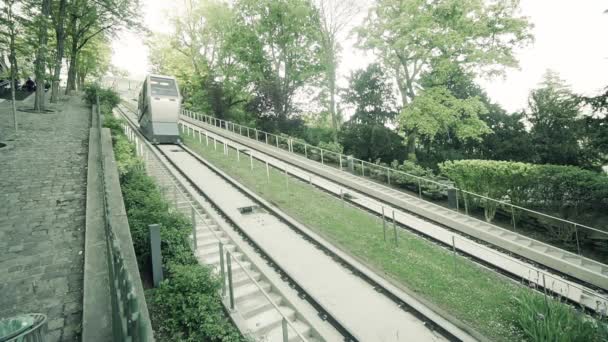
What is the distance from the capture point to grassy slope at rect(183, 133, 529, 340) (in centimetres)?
639

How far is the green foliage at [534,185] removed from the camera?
9828 millimetres

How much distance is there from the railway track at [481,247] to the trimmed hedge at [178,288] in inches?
240

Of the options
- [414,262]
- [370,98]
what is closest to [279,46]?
[370,98]

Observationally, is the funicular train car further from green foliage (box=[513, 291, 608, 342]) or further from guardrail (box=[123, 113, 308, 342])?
green foliage (box=[513, 291, 608, 342])

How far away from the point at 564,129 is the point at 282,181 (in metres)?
18.9

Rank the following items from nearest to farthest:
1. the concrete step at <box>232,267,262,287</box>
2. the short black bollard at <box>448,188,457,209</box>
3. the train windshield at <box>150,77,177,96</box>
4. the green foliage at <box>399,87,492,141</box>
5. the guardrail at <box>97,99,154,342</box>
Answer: the guardrail at <box>97,99,154,342</box>, the concrete step at <box>232,267,262,287</box>, the short black bollard at <box>448,188,457,209</box>, the green foliage at <box>399,87,492,141</box>, the train windshield at <box>150,77,177,96</box>

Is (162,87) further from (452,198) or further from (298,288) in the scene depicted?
(452,198)

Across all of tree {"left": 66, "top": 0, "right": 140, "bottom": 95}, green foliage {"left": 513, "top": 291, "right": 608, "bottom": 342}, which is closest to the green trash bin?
green foliage {"left": 513, "top": 291, "right": 608, "bottom": 342}

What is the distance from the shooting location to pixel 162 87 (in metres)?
19.6

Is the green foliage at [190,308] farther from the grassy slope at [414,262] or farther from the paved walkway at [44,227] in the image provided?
the grassy slope at [414,262]

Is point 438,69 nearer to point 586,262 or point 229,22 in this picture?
point 586,262

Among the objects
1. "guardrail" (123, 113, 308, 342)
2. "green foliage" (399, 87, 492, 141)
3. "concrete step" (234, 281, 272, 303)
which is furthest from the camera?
"green foliage" (399, 87, 492, 141)

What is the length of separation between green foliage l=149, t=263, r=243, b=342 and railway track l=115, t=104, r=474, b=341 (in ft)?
1.50

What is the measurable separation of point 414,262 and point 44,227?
29.9 ft
